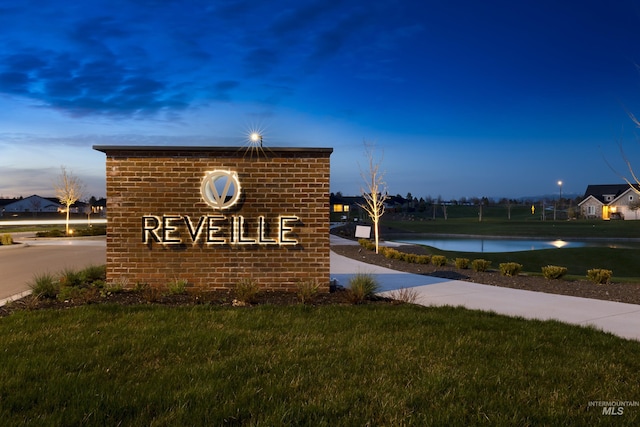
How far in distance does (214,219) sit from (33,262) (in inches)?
378

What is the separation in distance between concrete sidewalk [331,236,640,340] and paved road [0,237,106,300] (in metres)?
7.87

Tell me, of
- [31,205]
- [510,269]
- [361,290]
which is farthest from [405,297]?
[31,205]

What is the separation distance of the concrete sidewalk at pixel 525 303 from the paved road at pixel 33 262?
25.8 ft

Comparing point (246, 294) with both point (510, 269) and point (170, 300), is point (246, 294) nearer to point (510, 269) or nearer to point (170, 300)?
point (170, 300)

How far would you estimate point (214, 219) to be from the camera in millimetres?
8773

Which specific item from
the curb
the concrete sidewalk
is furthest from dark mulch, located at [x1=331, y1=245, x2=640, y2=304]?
the curb

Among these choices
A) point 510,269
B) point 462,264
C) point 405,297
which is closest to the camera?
point 405,297

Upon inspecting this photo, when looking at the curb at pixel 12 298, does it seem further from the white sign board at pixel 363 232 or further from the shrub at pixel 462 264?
the white sign board at pixel 363 232

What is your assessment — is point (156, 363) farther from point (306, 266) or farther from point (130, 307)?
point (306, 266)

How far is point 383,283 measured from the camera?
1049 cm

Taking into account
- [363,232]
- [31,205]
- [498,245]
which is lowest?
[498,245]

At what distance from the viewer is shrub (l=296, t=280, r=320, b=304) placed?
7.83m

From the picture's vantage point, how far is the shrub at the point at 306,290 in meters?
7.83

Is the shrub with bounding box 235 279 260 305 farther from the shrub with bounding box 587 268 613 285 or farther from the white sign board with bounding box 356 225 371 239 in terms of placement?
the white sign board with bounding box 356 225 371 239
